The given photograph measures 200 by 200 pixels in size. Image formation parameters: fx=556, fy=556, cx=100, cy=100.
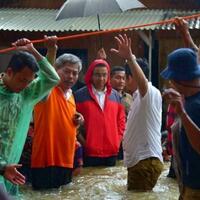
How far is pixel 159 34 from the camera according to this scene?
13.3 meters

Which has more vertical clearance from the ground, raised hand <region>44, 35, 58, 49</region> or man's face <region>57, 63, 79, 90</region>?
raised hand <region>44, 35, 58, 49</region>

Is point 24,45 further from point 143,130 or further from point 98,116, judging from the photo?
point 98,116

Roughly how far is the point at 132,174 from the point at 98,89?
2177mm

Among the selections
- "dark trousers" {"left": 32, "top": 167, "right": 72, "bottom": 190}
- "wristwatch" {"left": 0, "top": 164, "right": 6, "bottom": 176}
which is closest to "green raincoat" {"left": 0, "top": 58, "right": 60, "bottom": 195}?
"wristwatch" {"left": 0, "top": 164, "right": 6, "bottom": 176}

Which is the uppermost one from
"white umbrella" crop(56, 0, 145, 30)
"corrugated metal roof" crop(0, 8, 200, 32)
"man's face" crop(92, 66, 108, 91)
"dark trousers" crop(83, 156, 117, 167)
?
"white umbrella" crop(56, 0, 145, 30)

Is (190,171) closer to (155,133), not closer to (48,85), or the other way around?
(48,85)

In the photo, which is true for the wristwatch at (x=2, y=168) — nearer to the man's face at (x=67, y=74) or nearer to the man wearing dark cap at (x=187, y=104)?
the man wearing dark cap at (x=187, y=104)

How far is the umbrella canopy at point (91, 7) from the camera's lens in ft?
28.1

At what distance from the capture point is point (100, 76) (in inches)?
314

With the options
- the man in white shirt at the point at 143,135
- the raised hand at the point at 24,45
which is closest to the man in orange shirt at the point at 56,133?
the man in white shirt at the point at 143,135

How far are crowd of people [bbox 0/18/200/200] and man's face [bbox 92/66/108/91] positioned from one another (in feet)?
0.05

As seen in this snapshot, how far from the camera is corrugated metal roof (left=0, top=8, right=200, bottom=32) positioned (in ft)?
41.6

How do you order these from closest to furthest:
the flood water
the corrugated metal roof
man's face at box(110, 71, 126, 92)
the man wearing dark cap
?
1. the man wearing dark cap
2. the flood water
3. man's face at box(110, 71, 126, 92)
4. the corrugated metal roof

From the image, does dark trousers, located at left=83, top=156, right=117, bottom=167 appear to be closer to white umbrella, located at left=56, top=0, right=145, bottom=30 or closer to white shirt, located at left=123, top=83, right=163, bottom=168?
white shirt, located at left=123, top=83, right=163, bottom=168
